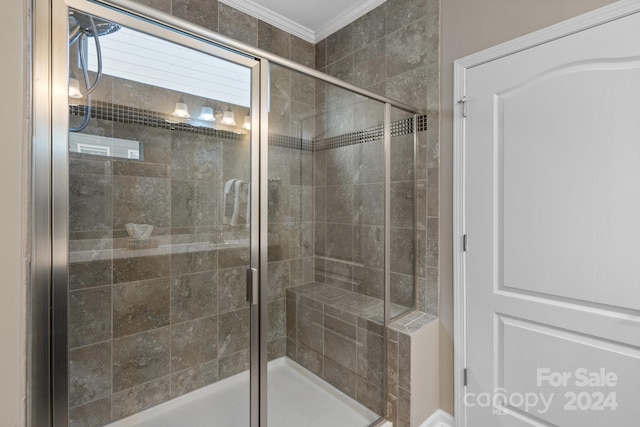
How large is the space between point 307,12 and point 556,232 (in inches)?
87.4

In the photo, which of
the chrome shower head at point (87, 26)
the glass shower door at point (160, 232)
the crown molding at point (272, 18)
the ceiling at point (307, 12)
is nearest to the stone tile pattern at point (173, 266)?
the glass shower door at point (160, 232)

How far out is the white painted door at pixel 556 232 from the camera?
118cm

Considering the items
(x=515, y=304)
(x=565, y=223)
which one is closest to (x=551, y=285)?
(x=515, y=304)

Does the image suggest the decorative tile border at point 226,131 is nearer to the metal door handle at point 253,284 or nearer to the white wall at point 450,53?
the white wall at point 450,53

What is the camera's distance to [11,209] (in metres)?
0.49

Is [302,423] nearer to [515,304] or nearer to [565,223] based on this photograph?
[515,304]

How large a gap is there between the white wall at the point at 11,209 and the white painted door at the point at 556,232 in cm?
174

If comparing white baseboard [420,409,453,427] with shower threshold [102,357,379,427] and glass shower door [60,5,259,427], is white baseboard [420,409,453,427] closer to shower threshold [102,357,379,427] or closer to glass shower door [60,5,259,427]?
shower threshold [102,357,379,427]

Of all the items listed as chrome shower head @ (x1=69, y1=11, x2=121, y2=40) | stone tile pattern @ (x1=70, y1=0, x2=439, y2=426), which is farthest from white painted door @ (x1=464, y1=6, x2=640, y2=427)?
chrome shower head @ (x1=69, y1=11, x2=121, y2=40)

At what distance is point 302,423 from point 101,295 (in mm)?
1261

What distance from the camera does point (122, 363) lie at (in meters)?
1.51

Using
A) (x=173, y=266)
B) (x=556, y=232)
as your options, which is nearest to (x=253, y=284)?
(x=173, y=266)

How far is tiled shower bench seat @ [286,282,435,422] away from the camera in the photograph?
67.9 inches

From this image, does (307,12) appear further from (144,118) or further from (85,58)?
(85,58)
